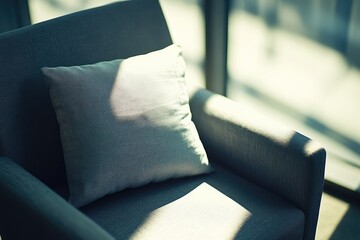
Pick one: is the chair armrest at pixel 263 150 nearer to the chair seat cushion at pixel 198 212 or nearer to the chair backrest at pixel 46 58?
the chair seat cushion at pixel 198 212

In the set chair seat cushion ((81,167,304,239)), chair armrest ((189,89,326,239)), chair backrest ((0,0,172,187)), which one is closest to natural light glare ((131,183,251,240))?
chair seat cushion ((81,167,304,239))

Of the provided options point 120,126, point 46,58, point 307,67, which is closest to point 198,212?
point 120,126

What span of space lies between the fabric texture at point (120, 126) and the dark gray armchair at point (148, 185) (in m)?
0.07

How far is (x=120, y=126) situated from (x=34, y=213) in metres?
0.33

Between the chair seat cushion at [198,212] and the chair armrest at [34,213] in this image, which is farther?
the chair seat cushion at [198,212]

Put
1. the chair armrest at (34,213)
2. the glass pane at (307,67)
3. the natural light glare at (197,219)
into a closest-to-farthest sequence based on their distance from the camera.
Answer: the chair armrest at (34,213), the natural light glare at (197,219), the glass pane at (307,67)

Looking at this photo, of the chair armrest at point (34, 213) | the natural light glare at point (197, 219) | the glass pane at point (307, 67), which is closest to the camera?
the chair armrest at point (34, 213)

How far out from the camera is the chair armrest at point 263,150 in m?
1.39

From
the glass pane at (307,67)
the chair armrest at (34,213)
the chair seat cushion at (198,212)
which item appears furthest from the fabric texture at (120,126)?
the glass pane at (307,67)

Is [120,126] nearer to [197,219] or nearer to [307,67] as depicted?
[197,219]

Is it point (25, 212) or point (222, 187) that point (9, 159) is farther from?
point (222, 187)

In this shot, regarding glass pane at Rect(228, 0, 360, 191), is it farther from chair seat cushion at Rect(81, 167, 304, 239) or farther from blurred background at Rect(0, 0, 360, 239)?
chair seat cushion at Rect(81, 167, 304, 239)

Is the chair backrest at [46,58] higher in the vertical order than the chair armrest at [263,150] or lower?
higher

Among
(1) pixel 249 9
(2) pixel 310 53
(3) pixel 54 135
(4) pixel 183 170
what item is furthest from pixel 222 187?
(1) pixel 249 9
